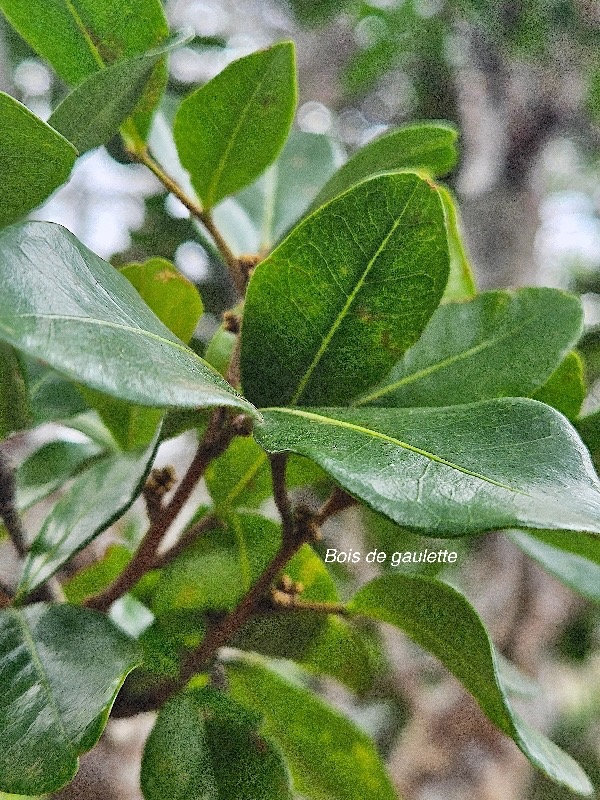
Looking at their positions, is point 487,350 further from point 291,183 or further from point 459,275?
point 291,183

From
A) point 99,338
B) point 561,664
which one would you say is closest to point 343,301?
point 99,338

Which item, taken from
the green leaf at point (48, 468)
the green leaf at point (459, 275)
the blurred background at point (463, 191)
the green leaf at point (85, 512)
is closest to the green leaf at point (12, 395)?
the green leaf at point (85, 512)

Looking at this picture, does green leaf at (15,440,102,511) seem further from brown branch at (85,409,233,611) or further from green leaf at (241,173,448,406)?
green leaf at (241,173,448,406)

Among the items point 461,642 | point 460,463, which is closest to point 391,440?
point 460,463

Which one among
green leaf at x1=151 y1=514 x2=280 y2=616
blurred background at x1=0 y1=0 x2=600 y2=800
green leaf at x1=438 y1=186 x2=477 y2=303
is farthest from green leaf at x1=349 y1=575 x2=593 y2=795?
blurred background at x1=0 y1=0 x2=600 y2=800

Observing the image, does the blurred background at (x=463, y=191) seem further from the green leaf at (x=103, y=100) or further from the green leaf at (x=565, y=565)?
the green leaf at (x=103, y=100)

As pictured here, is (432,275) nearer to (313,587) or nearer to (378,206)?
(378,206)
